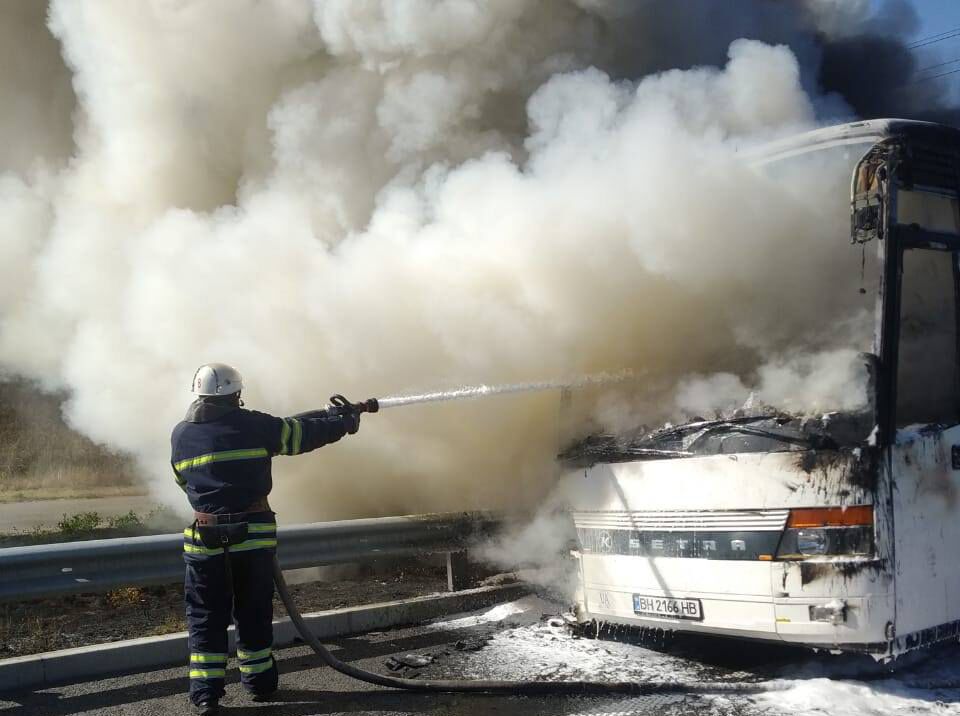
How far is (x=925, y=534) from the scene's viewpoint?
A: 4.28 metres

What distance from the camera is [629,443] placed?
505 centimetres

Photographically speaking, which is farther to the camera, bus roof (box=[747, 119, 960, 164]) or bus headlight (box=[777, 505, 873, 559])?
bus roof (box=[747, 119, 960, 164])

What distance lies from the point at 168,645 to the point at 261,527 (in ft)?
3.73

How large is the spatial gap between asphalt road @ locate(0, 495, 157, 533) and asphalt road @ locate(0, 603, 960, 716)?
5.74 m

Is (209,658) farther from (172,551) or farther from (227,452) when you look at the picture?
(172,551)

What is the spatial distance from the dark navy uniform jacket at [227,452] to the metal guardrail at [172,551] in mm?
779

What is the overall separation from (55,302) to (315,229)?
303cm

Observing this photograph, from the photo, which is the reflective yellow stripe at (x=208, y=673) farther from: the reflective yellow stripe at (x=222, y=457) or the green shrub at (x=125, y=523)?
the green shrub at (x=125, y=523)

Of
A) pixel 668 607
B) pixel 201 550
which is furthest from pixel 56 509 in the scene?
pixel 668 607

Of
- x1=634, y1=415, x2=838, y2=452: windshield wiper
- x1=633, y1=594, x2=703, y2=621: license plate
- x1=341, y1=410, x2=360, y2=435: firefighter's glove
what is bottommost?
x1=633, y1=594, x2=703, y2=621: license plate

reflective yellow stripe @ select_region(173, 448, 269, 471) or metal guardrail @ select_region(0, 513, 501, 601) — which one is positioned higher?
reflective yellow stripe @ select_region(173, 448, 269, 471)

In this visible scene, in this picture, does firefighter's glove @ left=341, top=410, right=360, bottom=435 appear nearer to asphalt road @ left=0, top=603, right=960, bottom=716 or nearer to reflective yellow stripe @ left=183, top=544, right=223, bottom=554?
reflective yellow stripe @ left=183, top=544, right=223, bottom=554

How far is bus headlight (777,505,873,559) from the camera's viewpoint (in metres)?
4.08

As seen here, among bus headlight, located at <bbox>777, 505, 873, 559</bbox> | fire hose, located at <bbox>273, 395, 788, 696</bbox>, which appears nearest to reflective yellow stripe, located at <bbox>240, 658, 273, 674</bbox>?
fire hose, located at <bbox>273, 395, 788, 696</bbox>
